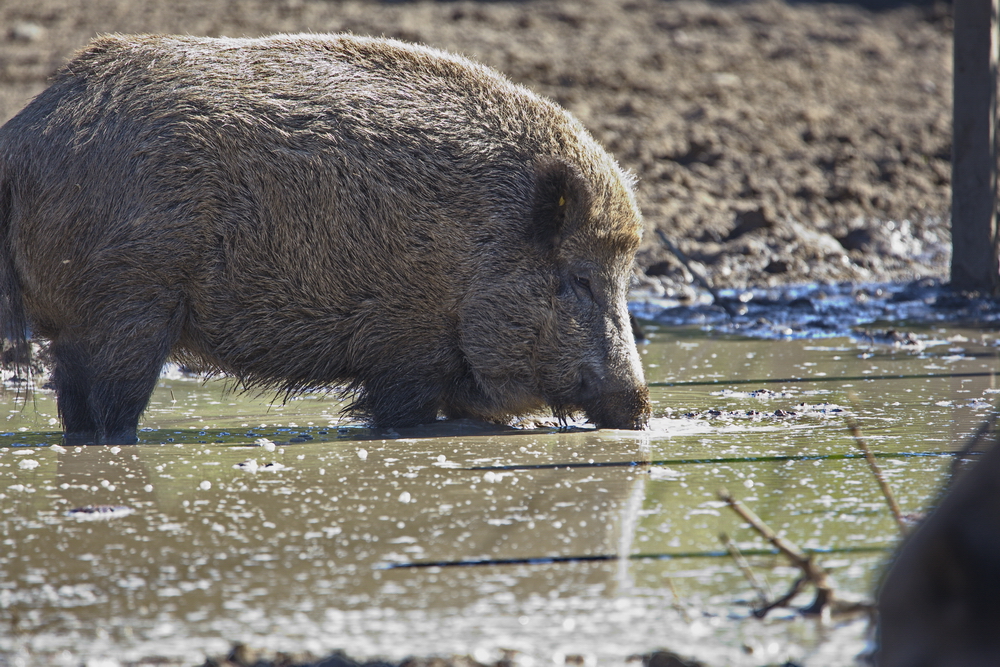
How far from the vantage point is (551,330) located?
18.7ft

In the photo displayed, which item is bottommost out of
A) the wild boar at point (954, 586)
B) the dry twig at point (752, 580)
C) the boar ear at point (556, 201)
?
the dry twig at point (752, 580)

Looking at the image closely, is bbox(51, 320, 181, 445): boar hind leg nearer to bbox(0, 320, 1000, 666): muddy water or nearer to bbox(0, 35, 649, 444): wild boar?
bbox(0, 35, 649, 444): wild boar

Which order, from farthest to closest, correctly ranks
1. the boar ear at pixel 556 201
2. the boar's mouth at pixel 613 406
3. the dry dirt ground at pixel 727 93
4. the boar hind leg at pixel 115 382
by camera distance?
1. the dry dirt ground at pixel 727 93
2. the boar ear at pixel 556 201
3. the boar's mouth at pixel 613 406
4. the boar hind leg at pixel 115 382

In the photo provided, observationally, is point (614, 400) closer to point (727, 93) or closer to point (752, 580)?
point (752, 580)

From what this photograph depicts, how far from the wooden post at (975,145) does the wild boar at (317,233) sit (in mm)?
3744

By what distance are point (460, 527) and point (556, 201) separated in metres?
2.39

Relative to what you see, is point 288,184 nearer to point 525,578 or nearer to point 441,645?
point 525,578

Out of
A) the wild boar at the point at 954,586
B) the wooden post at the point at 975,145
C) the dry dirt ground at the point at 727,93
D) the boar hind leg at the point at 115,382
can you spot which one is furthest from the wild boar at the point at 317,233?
the dry dirt ground at the point at 727,93

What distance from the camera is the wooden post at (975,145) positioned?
26.9 feet

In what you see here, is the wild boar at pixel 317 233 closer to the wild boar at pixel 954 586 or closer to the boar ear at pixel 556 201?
the boar ear at pixel 556 201

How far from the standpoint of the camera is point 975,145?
27.6 ft

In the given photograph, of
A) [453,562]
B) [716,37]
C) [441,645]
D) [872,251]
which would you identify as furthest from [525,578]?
[716,37]

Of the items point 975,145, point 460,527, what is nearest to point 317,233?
point 460,527

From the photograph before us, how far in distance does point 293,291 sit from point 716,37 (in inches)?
508
